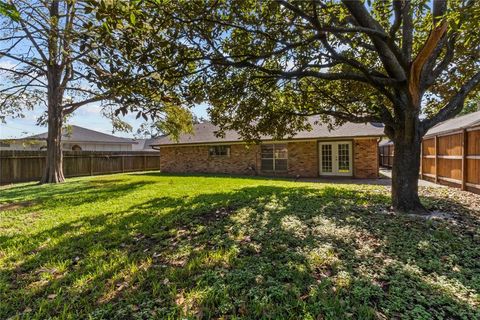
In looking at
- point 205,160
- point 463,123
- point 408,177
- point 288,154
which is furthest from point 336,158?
point 408,177

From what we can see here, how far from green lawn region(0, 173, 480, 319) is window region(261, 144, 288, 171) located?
1013cm

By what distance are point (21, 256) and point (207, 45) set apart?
4.89m

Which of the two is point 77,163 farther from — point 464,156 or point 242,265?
point 464,156

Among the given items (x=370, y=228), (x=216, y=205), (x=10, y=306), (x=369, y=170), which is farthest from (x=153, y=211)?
(x=369, y=170)

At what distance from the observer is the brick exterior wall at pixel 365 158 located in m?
14.4

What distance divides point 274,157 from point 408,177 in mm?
10954


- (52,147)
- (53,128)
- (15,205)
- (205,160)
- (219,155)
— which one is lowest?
(15,205)

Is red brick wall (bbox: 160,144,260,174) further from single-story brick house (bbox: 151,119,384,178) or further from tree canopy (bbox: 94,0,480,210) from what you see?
tree canopy (bbox: 94,0,480,210)

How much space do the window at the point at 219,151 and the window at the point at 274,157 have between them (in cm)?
264

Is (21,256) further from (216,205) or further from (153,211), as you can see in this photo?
(216,205)

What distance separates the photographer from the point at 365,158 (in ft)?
47.7

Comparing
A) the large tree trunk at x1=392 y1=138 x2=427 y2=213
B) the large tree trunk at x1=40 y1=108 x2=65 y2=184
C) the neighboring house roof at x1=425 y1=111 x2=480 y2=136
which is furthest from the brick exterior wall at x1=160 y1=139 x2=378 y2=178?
the large tree trunk at x1=40 y1=108 x2=65 y2=184

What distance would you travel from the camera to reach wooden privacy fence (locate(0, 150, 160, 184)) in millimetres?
14391

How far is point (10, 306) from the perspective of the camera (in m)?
2.78
